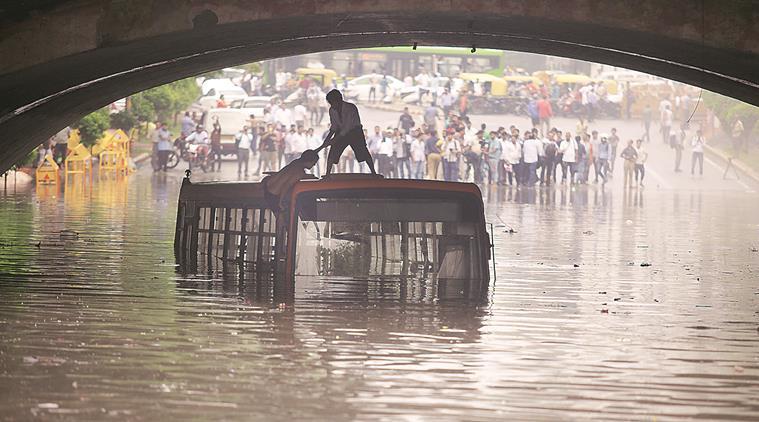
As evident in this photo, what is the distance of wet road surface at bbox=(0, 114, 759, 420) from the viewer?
10305 millimetres

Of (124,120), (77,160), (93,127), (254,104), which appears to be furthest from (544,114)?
(93,127)

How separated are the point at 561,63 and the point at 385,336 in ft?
220

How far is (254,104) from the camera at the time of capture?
204 ft

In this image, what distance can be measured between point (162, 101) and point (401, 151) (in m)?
10.0

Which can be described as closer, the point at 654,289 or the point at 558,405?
the point at 558,405

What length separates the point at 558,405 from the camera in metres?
10.4

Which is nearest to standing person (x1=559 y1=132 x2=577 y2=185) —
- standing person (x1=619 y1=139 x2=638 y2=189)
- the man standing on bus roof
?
standing person (x1=619 y1=139 x2=638 y2=189)

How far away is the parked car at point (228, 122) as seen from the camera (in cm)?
5744

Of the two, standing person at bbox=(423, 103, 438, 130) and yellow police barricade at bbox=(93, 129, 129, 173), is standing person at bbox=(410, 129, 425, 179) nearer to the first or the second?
standing person at bbox=(423, 103, 438, 130)

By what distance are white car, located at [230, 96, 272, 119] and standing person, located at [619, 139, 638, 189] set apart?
14508mm

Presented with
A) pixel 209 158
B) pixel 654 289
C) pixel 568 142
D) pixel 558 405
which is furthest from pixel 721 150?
pixel 558 405

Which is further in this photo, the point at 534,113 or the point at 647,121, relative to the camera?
the point at 647,121

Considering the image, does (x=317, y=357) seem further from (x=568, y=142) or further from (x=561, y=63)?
(x=561, y=63)

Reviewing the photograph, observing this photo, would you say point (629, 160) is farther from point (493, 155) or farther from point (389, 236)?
point (389, 236)
